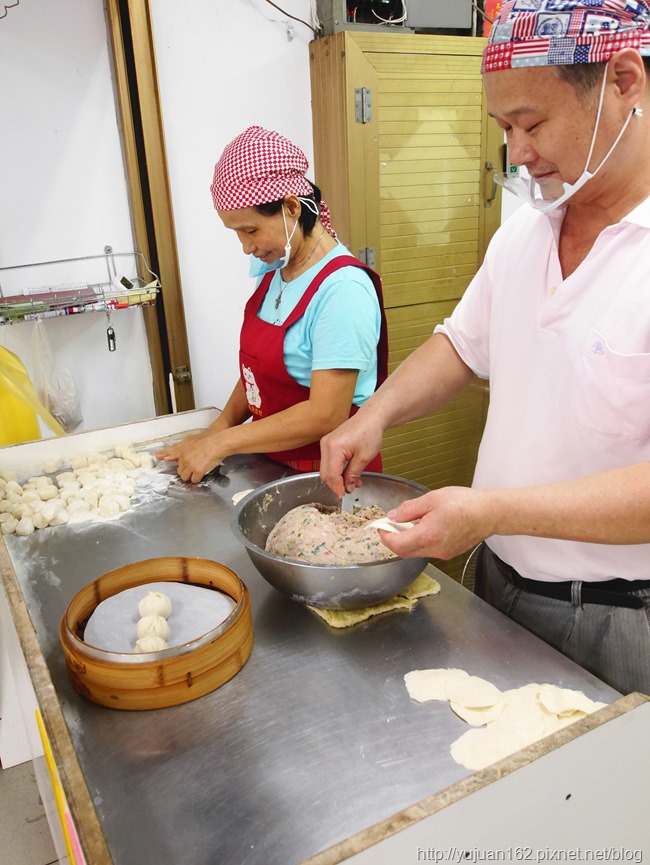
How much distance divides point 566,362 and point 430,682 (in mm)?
585

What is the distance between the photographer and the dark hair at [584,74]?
0.95 meters

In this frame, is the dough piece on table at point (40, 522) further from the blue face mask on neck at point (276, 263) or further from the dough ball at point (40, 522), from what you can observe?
the blue face mask on neck at point (276, 263)

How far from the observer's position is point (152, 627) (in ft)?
3.56

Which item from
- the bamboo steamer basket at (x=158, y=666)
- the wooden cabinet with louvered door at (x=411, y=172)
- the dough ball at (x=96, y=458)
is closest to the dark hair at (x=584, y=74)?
the bamboo steamer basket at (x=158, y=666)

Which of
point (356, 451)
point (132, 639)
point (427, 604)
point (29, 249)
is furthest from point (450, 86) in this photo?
point (132, 639)

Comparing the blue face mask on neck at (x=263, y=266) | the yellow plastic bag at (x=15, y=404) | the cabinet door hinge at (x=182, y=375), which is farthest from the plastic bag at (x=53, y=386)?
the blue face mask on neck at (x=263, y=266)

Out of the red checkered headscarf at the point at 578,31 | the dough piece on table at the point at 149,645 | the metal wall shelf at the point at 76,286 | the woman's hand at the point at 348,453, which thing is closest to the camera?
the red checkered headscarf at the point at 578,31

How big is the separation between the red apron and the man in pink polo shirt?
49 centimetres

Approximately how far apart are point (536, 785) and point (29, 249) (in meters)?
2.44

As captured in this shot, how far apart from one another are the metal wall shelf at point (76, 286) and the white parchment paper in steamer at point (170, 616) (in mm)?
1425

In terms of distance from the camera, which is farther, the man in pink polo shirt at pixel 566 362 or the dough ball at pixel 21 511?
the dough ball at pixel 21 511

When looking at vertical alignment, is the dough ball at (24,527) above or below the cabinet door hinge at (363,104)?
below

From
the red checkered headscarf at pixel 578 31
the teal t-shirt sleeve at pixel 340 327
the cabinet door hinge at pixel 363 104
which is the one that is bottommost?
the teal t-shirt sleeve at pixel 340 327

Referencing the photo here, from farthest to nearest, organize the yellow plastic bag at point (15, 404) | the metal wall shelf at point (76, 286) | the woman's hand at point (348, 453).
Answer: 1. the metal wall shelf at point (76, 286)
2. the yellow plastic bag at point (15, 404)
3. the woman's hand at point (348, 453)
